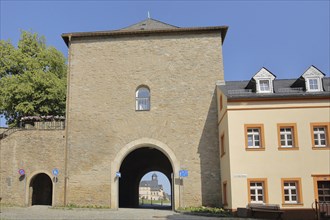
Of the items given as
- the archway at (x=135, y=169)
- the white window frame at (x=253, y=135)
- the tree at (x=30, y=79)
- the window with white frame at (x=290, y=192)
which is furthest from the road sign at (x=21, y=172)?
the window with white frame at (x=290, y=192)

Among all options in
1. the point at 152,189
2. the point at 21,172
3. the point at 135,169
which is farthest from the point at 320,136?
the point at 152,189

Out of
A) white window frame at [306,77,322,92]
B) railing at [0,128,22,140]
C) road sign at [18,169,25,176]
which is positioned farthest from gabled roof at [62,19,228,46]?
road sign at [18,169,25,176]

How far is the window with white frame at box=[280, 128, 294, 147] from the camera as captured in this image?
66.2 feet

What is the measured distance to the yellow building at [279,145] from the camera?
1939 cm

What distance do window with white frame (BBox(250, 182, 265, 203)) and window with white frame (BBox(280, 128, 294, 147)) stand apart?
7.76ft

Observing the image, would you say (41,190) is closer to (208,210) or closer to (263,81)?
(208,210)

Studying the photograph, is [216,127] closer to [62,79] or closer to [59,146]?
[59,146]

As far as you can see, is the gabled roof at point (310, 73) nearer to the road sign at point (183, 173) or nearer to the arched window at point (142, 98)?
the road sign at point (183, 173)

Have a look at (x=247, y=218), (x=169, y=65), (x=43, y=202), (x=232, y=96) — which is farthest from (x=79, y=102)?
(x=247, y=218)

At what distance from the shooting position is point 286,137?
20250mm

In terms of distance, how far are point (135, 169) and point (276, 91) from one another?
16.6 meters

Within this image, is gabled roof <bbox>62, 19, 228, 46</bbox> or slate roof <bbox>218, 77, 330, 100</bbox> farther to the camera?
gabled roof <bbox>62, 19, 228, 46</bbox>

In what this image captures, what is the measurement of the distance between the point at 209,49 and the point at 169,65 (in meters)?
2.68

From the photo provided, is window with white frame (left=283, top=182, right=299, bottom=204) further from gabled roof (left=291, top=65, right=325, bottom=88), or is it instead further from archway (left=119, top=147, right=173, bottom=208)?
archway (left=119, top=147, right=173, bottom=208)
